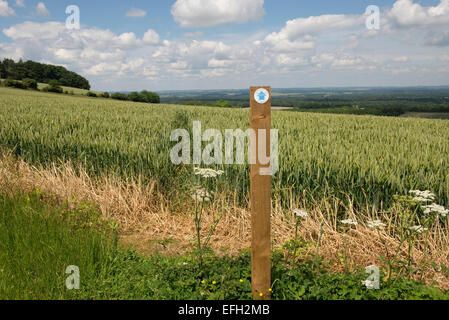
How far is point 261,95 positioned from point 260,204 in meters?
0.87

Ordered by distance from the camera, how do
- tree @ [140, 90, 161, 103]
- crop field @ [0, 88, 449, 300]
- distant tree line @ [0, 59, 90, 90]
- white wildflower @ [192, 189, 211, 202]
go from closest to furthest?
crop field @ [0, 88, 449, 300] < white wildflower @ [192, 189, 211, 202] < tree @ [140, 90, 161, 103] < distant tree line @ [0, 59, 90, 90]

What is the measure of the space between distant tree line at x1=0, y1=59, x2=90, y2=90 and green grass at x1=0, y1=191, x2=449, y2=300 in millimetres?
77960

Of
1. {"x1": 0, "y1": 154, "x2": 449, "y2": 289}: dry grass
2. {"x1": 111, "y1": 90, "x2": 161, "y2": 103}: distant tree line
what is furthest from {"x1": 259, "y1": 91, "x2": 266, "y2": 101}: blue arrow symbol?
{"x1": 111, "y1": 90, "x2": 161, "y2": 103}: distant tree line

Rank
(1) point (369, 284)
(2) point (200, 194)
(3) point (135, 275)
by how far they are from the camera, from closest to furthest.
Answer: (1) point (369, 284) → (3) point (135, 275) → (2) point (200, 194)

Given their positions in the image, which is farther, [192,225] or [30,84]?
[30,84]

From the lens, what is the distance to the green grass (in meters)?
2.77

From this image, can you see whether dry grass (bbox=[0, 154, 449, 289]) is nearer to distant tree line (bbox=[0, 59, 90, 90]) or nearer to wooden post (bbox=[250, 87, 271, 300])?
wooden post (bbox=[250, 87, 271, 300])

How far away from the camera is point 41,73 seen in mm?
72750

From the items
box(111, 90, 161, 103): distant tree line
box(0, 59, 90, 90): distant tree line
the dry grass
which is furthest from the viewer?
box(0, 59, 90, 90): distant tree line

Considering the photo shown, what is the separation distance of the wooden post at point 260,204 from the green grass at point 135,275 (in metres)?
0.18

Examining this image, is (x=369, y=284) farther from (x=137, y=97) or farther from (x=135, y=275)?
(x=137, y=97)

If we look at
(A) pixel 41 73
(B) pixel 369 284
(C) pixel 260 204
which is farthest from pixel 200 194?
(A) pixel 41 73

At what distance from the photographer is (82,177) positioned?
5707 mm

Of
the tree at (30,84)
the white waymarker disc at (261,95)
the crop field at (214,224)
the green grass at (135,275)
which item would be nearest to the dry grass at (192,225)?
the crop field at (214,224)
